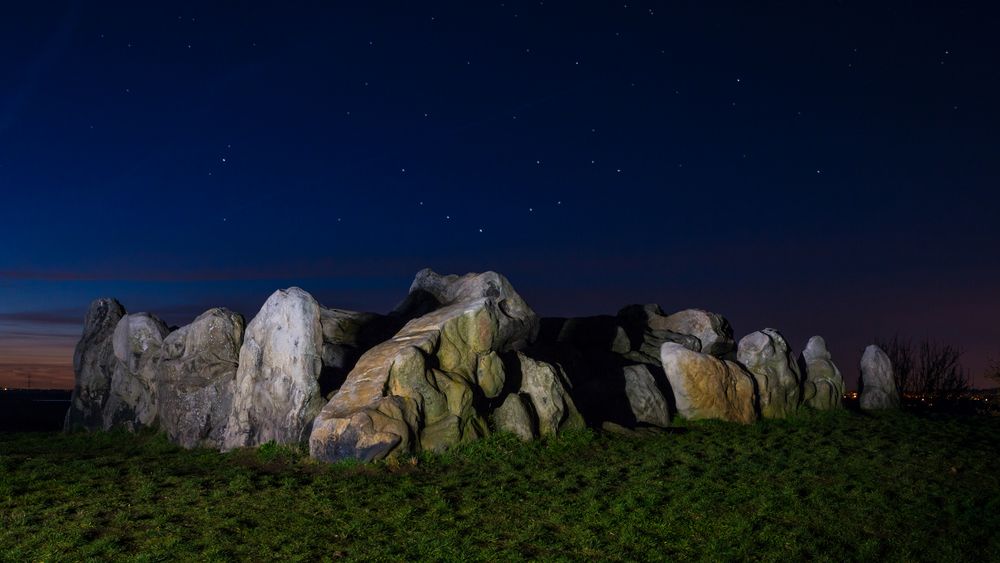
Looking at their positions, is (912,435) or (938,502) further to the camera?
(912,435)

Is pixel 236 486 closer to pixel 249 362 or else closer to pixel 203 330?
pixel 249 362

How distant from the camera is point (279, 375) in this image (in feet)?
63.2

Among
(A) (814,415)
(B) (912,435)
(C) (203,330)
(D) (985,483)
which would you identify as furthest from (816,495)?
(C) (203,330)

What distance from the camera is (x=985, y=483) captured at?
1595 cm

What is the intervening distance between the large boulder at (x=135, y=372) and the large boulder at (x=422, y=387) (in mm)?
8825

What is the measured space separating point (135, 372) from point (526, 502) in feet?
51.7

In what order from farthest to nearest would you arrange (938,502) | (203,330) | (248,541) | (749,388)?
(749,388) → (203,330) → (938,502) → (248,541)

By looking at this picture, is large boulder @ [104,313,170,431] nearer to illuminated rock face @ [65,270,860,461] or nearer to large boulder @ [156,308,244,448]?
illuminated rock face @ [65,270,860,461]

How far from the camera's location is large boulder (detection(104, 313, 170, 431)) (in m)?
23.6

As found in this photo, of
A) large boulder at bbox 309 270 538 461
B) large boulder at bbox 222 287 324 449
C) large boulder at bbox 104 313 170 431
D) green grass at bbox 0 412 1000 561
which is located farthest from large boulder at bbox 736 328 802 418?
large boulder at bbox 104 313 170 431

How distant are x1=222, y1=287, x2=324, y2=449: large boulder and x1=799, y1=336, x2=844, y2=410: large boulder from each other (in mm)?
17805

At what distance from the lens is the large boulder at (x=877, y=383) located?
29766mm

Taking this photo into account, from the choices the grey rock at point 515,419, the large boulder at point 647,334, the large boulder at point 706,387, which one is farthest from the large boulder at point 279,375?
the large boulder at point 647,334

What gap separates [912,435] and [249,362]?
1866 centimetres
